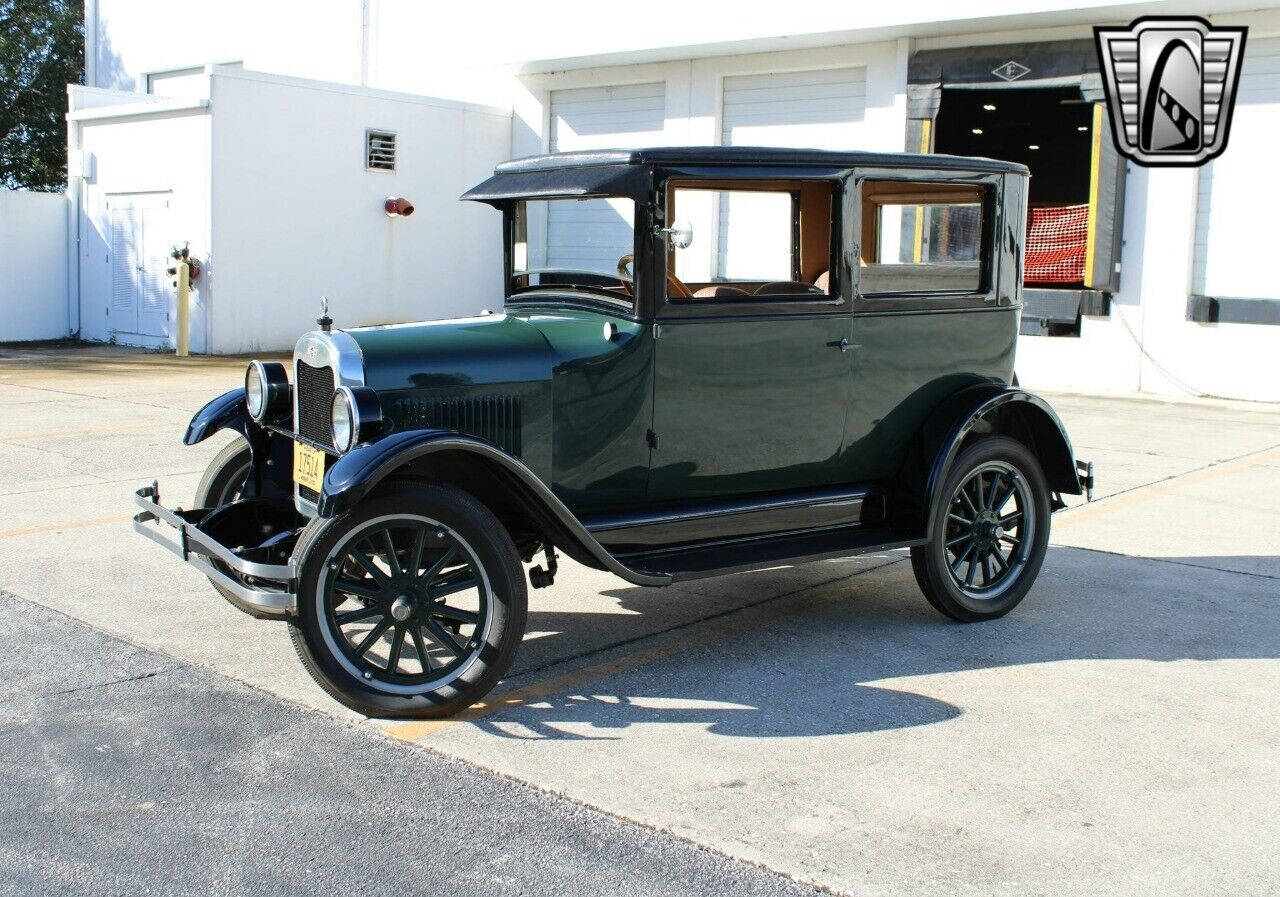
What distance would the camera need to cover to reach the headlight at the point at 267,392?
4.94 meters

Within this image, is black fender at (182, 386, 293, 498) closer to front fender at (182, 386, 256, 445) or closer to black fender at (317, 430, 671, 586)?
front fender at (182, 386, 256, 445)

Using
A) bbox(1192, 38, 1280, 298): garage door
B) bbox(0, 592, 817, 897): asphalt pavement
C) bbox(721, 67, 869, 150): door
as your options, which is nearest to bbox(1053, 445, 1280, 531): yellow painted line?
bbox(1192, 38, 1280, 298): garage door

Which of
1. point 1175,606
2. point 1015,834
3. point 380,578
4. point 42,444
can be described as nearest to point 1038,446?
point 1175,606

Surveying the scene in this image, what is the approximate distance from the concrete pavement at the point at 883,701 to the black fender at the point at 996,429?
0.58 meters

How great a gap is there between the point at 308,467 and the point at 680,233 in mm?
1552

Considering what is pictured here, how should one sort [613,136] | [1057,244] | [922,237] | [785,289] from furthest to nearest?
[613,136], [1057,244], [922,237], [785,289]

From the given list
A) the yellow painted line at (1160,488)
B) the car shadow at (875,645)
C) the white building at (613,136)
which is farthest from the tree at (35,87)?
the car shadow at (875,645)

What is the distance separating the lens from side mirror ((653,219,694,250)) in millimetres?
4797

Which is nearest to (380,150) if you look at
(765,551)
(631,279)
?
(631,279)

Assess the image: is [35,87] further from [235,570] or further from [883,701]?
[883,701]

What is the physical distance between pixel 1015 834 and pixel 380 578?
2.08m

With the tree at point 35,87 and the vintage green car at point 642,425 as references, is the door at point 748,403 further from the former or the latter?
the tree at point 35,87

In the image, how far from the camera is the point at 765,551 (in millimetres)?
5105

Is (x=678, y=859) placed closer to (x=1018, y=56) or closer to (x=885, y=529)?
(x=885, y=529)
